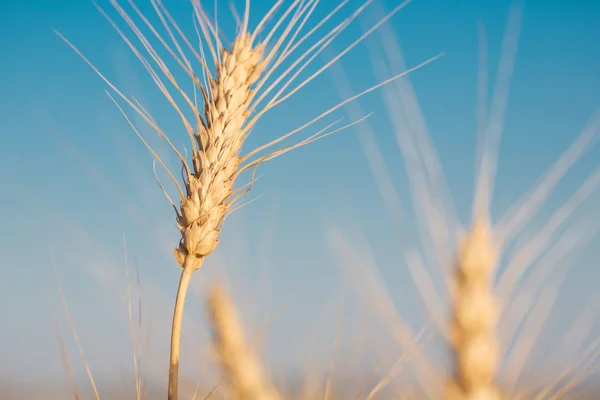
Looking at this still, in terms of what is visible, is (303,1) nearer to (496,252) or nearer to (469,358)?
(496,252)

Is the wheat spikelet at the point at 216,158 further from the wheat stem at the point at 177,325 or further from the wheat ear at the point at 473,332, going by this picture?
the wheat ear at the point at 473,332

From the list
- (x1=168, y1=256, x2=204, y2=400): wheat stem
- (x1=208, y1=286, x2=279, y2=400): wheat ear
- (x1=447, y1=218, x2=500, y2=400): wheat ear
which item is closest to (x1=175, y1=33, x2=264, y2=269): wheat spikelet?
(x1=168, y1=256, x2=204, y2=400): wheat stem

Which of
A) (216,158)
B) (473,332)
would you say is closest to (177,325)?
(216,158)

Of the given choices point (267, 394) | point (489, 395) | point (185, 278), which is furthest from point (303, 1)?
point (267, 394)

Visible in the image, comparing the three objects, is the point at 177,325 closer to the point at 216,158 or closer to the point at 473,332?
the point at 216,158

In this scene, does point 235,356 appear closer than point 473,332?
No

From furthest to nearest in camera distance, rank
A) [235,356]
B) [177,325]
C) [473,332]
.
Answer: [235,356], [473,332], [177,325]

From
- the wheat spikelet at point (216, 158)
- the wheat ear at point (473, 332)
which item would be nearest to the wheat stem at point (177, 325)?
the wheat spikelet at point (216, 158)
